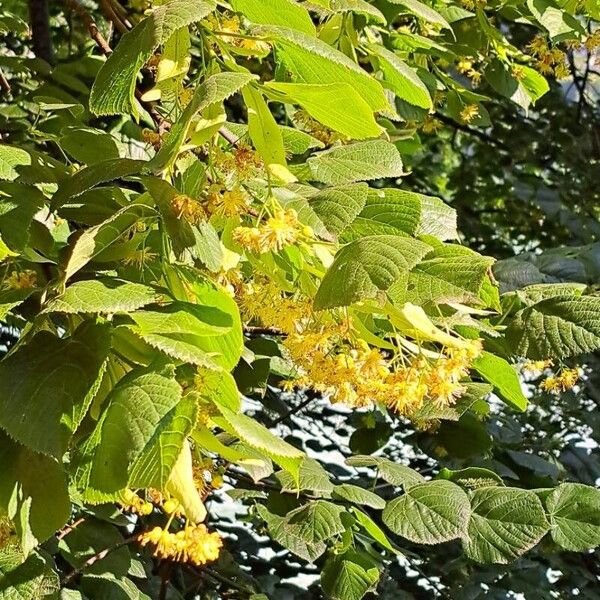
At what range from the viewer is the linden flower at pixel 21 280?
91cm

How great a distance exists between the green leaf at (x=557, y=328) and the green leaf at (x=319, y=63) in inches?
16.3

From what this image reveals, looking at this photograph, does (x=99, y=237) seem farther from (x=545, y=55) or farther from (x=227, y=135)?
(x=545, y=55)

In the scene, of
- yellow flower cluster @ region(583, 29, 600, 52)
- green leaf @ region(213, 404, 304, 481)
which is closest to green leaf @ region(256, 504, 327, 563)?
green leaf @ region(213, 404, 304, 481)

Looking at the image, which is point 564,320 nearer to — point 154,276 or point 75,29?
point 154,276

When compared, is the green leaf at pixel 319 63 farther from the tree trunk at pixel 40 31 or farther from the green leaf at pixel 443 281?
the tree trunk at pixel 40 31

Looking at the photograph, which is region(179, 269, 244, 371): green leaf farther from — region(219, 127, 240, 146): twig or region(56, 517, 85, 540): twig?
region(56, 517, 85, 540): twig

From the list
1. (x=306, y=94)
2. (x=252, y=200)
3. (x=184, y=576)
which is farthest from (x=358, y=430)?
(x=306, y=94)

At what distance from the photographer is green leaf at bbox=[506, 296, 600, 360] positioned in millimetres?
1062

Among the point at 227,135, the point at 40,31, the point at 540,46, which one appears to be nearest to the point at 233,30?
the point at 227,135

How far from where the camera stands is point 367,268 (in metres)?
0.72

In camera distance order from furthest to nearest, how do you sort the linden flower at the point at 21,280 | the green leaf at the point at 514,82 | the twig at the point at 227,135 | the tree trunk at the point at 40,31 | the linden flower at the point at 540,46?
the tree trunk at the point at 40,31 → the linden flower at the point at 540,46 → the green leaf at the point at 514,82 → the twig at the point at 227,135 → the linden flower at the point at 21,280

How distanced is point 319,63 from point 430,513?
2.22 ft

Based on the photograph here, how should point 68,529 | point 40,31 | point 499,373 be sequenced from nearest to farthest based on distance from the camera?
point 499,373, point 68,529, point 40,31

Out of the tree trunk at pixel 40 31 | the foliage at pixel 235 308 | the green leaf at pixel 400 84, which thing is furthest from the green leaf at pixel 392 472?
the tree trunk at pixel 40 31
